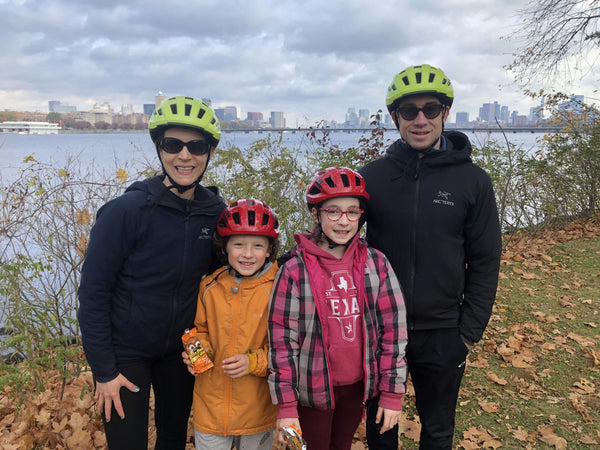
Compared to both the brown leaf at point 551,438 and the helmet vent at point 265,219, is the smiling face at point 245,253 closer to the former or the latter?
the helmet vent at point 265,219

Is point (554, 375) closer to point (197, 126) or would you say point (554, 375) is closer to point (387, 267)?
point (387, 267)

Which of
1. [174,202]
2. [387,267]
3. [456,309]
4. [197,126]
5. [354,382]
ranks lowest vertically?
[354,382]

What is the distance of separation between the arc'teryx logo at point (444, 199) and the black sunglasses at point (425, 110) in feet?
1.99

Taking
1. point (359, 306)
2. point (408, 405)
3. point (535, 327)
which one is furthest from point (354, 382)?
point (535, 327)

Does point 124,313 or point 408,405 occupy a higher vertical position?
point 124,313

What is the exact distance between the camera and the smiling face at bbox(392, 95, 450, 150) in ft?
9.61

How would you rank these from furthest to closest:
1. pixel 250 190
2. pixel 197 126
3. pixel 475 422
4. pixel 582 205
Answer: pixel 582 205 < pixel 250 190 < pixel 475 422 < pixel 197 126

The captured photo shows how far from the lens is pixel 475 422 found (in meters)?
4.59

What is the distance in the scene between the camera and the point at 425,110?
9.78 ft

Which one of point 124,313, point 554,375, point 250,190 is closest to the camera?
point 124,313

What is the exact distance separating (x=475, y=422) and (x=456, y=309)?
2.48 meters

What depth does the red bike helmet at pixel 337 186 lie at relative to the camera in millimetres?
2758

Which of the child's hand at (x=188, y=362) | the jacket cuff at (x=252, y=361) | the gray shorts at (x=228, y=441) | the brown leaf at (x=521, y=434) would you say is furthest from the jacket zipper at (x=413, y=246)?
the brown leaf at (x=521, y=434)

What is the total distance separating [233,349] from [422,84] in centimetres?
231
